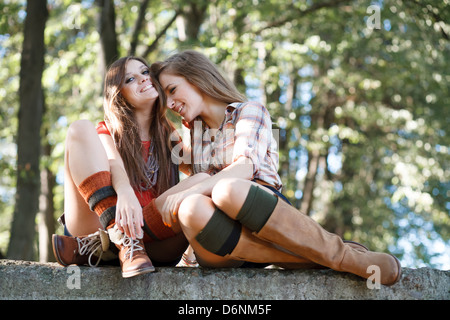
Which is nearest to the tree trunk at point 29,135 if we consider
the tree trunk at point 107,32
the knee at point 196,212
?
the tree trunk at point 107,32

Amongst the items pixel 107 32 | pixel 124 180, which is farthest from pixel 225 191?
pixel 107 32

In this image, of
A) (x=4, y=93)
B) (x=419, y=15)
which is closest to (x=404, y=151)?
(x=419, y=15)

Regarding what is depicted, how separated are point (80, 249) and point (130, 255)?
32 centimetres

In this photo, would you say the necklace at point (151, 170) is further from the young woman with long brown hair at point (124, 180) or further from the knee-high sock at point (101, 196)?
the knee-high sock at point (101, 196)

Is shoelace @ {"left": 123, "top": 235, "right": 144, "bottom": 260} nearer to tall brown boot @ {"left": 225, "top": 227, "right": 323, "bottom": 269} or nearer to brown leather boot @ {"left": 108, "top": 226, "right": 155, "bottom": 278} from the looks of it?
brown leather boot @ {"left": 108, "top": 226, "right": 155, "bottom": 278}

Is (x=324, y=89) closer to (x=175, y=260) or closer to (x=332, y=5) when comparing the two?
(x=332, y=5)

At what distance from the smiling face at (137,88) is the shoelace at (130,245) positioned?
904 mm

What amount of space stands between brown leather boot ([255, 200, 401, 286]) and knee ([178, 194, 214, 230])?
0.22 meters

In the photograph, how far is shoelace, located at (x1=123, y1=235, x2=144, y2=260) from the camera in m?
2.21

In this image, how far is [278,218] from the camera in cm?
212

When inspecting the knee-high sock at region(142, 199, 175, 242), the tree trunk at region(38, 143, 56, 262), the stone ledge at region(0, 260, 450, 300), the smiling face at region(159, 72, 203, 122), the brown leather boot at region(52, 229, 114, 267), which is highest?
the smiling face at region(159, 72, 203, 122)

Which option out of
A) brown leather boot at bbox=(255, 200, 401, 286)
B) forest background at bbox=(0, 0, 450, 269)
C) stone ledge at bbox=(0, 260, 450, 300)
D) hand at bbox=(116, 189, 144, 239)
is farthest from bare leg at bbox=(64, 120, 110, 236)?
forest background at bbox=(0, 0, 450, 269)

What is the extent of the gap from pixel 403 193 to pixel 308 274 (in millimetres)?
5620

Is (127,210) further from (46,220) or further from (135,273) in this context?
(46,220)
